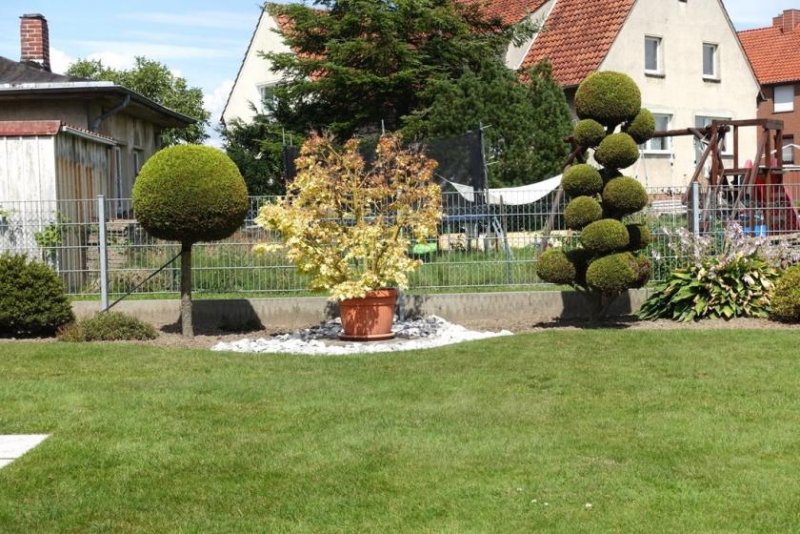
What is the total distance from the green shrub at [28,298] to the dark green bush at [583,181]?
21.2ft

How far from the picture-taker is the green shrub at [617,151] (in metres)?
12.8

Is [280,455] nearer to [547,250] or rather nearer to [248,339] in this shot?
[248,339]

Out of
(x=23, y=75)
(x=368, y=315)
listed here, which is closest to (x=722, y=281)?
(x=368, y=315)

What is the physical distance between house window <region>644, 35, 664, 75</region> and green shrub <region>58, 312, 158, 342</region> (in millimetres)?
20926

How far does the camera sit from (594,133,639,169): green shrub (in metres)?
12.8

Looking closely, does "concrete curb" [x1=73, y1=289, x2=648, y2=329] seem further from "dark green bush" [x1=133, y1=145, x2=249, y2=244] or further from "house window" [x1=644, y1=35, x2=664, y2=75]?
"house window" [x1=644, y1=35, x2=664, y2=75]

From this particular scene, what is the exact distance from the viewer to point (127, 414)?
320 inches

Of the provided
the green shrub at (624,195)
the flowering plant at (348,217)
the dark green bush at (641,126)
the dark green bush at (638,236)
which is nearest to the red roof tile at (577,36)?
the dark green bush at (641,126)

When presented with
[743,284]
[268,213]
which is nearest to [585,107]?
[743,284]

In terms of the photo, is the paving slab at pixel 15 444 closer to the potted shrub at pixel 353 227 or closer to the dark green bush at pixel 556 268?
the potted shrub at pixel 353 227

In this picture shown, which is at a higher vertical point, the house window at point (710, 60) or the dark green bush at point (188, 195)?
the house window at point (710, 60)

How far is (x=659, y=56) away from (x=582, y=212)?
64.1ft

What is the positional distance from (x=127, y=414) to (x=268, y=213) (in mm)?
4738

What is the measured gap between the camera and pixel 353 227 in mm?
12703
